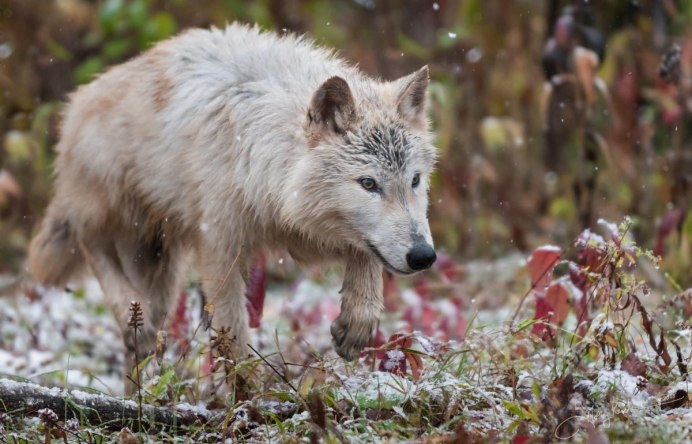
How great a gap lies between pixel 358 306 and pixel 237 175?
829 mm

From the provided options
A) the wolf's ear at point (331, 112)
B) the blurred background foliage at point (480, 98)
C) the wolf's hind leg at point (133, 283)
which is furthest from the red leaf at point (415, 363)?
the blurred background foliage at point (480, 98)

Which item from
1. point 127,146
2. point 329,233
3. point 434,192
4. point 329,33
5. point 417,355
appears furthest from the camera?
point 329,33

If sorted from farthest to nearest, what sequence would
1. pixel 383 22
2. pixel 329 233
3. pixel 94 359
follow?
pixel 383 22, pixel 94 359, pixel 329 233

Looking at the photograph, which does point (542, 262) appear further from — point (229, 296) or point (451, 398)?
point (229, 296)

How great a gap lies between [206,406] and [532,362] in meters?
1.32

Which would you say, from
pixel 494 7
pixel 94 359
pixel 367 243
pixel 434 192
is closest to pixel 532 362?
pixel 367 243

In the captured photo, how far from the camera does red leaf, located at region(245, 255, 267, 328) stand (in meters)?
4.95

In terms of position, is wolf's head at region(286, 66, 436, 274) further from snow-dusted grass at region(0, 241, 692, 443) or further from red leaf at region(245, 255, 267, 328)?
red leaf at region(245, 255, 267, 328)

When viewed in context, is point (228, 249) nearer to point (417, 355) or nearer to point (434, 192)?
point (417, 355)

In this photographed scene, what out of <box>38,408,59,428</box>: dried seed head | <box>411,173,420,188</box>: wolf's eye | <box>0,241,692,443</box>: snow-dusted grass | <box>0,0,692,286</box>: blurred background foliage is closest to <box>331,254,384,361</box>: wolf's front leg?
<box>0,241,692,443</box>: snow-dusted grass

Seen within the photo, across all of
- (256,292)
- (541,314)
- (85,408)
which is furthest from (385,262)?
(85,408)

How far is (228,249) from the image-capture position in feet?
15.3

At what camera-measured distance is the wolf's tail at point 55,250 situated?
5.80 m

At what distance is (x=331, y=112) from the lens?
4383 millimetres
